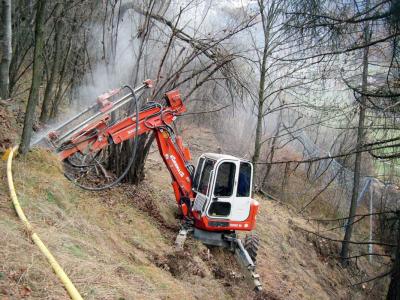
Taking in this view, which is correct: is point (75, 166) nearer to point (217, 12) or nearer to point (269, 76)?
point (217, 12)

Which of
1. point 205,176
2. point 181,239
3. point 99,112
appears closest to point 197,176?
point 205,176

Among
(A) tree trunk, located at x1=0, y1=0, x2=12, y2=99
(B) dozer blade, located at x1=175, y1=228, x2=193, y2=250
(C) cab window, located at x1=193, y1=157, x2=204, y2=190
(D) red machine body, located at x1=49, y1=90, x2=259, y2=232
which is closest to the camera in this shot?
(A) tree trunk, located at x1=0, y1=0, x2=12, y2=99

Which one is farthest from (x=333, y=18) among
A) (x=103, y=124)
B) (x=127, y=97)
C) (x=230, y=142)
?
(x=230, y=142)

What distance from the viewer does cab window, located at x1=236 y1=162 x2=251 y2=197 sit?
9880mm

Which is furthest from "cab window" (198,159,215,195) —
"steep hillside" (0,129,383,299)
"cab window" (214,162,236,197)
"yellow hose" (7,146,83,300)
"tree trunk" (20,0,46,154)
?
"yellow hose" (7,146,83,300)

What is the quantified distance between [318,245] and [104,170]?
9831 mm

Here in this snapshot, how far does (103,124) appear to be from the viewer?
8.86 metres

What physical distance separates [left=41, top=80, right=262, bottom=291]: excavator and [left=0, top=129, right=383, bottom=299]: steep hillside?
1.31 ft

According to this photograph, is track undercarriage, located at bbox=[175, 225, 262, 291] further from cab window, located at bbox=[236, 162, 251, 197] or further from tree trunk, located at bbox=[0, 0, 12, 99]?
tree trunk, located at bbox=[0, 0, 12, 99]

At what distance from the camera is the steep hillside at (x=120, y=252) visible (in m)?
4.62

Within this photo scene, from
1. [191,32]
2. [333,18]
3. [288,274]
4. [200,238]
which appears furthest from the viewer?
[288,274]

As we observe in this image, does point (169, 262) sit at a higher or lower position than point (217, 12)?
lower

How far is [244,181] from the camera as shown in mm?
9938

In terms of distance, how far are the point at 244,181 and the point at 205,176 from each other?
92 cm
